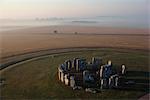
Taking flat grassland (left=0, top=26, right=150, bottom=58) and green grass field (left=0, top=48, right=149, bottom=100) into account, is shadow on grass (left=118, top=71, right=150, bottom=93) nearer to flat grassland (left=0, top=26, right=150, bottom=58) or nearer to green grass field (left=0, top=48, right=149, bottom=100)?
green grass field (left=0, top=48, right=149, bottom=100)

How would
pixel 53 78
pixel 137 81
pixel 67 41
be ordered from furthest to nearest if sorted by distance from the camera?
pixel 67 41
pixel 53 78
pixel 137 81

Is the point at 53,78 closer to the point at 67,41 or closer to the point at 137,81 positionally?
the point at 137,81

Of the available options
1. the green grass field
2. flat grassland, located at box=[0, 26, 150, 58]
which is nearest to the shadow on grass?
the green grass field

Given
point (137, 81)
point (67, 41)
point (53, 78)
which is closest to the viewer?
point (137, 81)

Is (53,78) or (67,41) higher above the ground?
(67,41)

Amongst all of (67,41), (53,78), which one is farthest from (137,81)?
(67,41)

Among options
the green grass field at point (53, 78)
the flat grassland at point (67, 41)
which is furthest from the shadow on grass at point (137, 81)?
the flat grassland at point (67, 41)

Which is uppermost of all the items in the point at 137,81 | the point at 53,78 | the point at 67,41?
the point at 67,41

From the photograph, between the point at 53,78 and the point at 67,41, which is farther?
the point at 67,41

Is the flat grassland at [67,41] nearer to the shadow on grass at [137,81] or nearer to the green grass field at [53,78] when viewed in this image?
the green grass field at [53,78]
